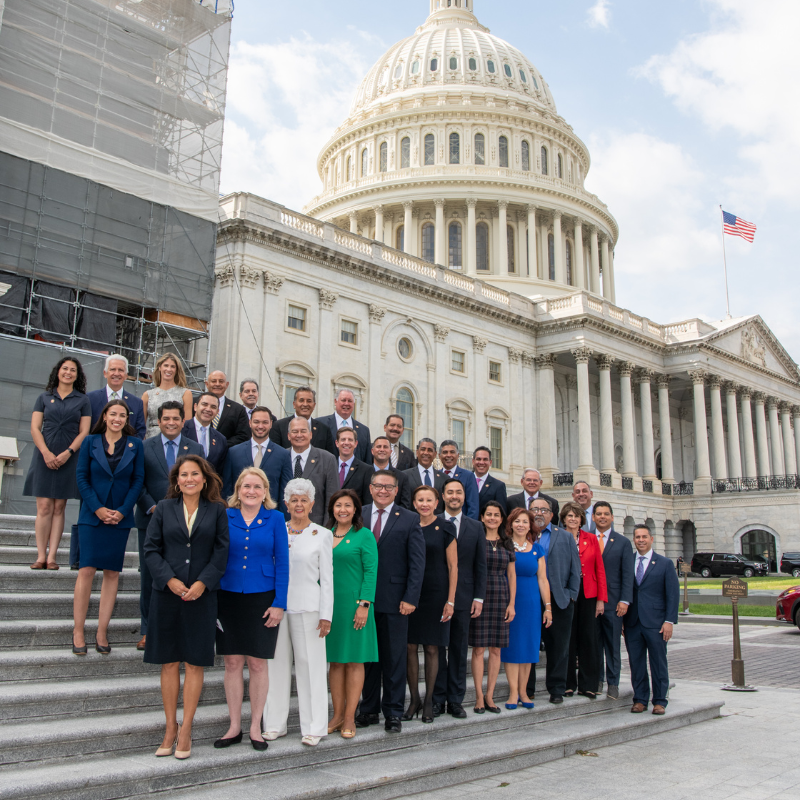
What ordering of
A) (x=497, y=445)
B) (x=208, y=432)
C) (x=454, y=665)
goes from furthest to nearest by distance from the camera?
(x=497, y=445)
(x=208, y=432)
(x=454, y=665)

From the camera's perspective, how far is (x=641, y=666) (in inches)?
388

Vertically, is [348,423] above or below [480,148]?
below

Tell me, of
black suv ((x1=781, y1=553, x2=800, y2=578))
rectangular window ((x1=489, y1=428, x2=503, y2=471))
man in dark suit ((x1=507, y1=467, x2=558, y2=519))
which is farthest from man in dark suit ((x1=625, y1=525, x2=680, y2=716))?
black suv ((x1=781, y1=553, x2=800, y2=578))

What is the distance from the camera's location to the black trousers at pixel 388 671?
738 cm

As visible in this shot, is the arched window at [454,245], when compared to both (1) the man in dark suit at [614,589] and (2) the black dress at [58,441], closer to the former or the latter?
(1) the man in dark suit at [614,589]

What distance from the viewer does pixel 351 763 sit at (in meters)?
6.63

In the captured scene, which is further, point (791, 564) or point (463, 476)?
point (791, 564)

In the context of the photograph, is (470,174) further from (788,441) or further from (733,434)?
(788,441)

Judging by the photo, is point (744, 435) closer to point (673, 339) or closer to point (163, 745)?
point (673, 339)

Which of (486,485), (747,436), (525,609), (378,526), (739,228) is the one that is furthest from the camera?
(747,436)

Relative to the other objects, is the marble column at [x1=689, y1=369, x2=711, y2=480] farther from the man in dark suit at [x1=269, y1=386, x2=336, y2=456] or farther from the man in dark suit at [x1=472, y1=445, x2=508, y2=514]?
the man in dark suit at [x1=269, y1=386, x2=336, y2=456]

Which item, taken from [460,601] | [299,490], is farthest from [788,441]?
[299,490]

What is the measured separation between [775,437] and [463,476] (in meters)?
57.8

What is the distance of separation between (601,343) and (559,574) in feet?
136
